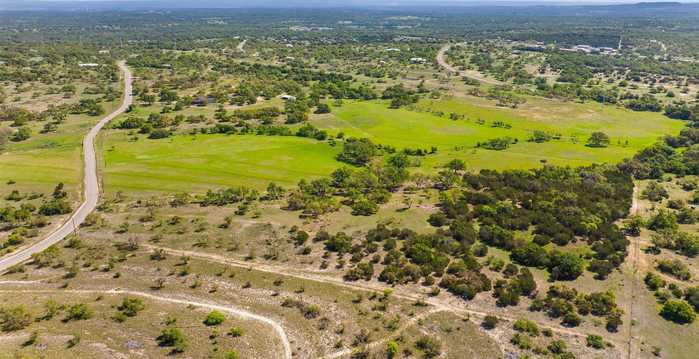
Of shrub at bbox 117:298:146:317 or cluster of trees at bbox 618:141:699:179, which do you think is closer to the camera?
shrub at bbox 117:298:146:317

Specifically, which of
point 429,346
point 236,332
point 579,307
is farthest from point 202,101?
point 579,307

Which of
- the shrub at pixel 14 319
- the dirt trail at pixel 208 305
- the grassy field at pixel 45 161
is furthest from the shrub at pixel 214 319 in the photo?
the grassy field at pixel 45 161

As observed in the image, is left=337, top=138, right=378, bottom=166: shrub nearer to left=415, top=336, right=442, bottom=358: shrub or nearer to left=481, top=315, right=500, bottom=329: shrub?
left=481, top=315, right=500, bottom=329: shrub

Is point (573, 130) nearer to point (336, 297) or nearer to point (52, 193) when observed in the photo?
point (336, 297)

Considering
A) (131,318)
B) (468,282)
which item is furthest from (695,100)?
(131,318)

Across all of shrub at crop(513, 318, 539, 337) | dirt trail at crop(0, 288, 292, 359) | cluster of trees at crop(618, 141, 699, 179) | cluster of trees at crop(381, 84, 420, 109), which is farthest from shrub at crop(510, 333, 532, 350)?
cluster of trees at crop(381, 84, 420, 109)

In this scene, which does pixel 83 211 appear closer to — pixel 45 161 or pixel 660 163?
pixel 45 161

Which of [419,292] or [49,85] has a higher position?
[49,85]
